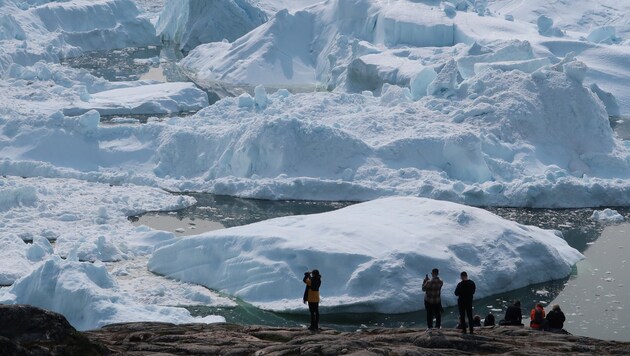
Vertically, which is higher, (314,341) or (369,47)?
(369,47)

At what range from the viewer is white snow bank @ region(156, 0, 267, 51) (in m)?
42.3

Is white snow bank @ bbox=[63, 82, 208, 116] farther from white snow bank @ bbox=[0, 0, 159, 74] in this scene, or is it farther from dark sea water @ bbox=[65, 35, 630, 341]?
dark sea water @ bbox=[65, 35, 630, 341]

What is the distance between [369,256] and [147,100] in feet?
52.3

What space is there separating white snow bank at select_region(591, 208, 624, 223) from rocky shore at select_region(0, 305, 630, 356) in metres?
10.5

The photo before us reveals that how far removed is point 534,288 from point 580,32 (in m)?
24.9

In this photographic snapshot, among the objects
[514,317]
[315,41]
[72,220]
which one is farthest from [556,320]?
[315,41]

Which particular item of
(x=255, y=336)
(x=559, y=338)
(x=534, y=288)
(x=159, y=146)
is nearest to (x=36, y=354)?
(x=255, y=336)

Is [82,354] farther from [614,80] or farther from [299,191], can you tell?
[614,80]

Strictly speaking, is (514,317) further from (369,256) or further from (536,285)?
(536,285)

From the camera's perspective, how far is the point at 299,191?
24.8 m

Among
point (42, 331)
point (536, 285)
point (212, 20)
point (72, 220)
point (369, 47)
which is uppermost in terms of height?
point (212, 20)

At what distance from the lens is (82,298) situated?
1648cm

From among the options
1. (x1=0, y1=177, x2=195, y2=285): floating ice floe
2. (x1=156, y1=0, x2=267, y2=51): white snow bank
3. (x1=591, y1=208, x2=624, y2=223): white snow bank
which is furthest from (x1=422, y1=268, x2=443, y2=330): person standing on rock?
(x1=156, y1=0, x2=267, y2=51): white snow bank

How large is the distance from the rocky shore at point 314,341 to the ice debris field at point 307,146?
3.76 meters
